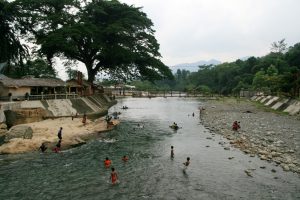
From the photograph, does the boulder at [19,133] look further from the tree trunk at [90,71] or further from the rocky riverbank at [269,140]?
the tree trunk at [90,71]

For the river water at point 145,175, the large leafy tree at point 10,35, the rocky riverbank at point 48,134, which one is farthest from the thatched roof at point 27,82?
the large leafy tree at point 10,35

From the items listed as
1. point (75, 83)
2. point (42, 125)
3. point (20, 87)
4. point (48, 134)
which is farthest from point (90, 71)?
point (48, 134)

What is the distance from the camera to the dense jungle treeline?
231 feet

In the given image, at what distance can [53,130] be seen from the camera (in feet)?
122

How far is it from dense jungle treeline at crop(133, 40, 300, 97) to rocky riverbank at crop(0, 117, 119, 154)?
41748 mm

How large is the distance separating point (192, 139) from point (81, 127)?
14133mm

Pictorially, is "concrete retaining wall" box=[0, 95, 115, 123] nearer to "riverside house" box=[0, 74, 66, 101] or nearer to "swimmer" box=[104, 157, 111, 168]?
"riverside house" box=[0, 74, 66, 101]

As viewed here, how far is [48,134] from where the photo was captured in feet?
115

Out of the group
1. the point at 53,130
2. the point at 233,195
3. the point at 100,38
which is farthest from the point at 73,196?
the point at 100,38

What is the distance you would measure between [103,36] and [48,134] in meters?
36.8

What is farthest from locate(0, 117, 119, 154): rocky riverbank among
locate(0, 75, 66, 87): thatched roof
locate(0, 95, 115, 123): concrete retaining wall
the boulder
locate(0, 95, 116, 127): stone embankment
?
locate(0, 75, 66, 87): thatched roof

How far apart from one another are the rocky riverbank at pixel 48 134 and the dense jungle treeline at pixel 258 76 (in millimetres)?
41748

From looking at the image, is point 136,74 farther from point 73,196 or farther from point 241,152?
point 73,196

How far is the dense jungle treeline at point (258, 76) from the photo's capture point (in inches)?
2777
